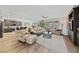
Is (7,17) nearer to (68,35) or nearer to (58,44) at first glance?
(58,44)

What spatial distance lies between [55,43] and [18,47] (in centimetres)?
98

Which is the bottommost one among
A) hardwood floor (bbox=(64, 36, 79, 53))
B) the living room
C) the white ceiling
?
hardwood floor (bbox=(64, 36, 79, 53))

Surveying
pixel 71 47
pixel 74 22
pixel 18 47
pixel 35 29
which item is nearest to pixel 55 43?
pixel 71 47

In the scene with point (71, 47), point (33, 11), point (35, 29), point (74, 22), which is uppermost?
point (33, 11)

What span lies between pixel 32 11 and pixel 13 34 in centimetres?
80

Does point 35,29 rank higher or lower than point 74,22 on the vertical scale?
lower

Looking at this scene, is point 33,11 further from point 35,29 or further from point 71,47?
point 71,47

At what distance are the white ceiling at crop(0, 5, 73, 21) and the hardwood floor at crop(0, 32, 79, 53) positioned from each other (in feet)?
1.75

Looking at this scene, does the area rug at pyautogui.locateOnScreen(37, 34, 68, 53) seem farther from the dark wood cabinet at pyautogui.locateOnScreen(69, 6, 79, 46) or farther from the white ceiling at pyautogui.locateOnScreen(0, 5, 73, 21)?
the white ceiling at pyautogui.locateOnScreen(0, 5, 73, 21)

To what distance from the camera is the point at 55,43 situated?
2.87m

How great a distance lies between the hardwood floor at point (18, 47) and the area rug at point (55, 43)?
0.09 meters

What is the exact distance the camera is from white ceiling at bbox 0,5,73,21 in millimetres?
2786

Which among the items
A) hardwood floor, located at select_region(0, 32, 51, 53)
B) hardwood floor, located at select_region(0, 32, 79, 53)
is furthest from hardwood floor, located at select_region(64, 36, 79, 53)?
hardwood floor, located at select_region(0, 32, 51, 53)

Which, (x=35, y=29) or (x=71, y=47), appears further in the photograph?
(x=35, y=29)
